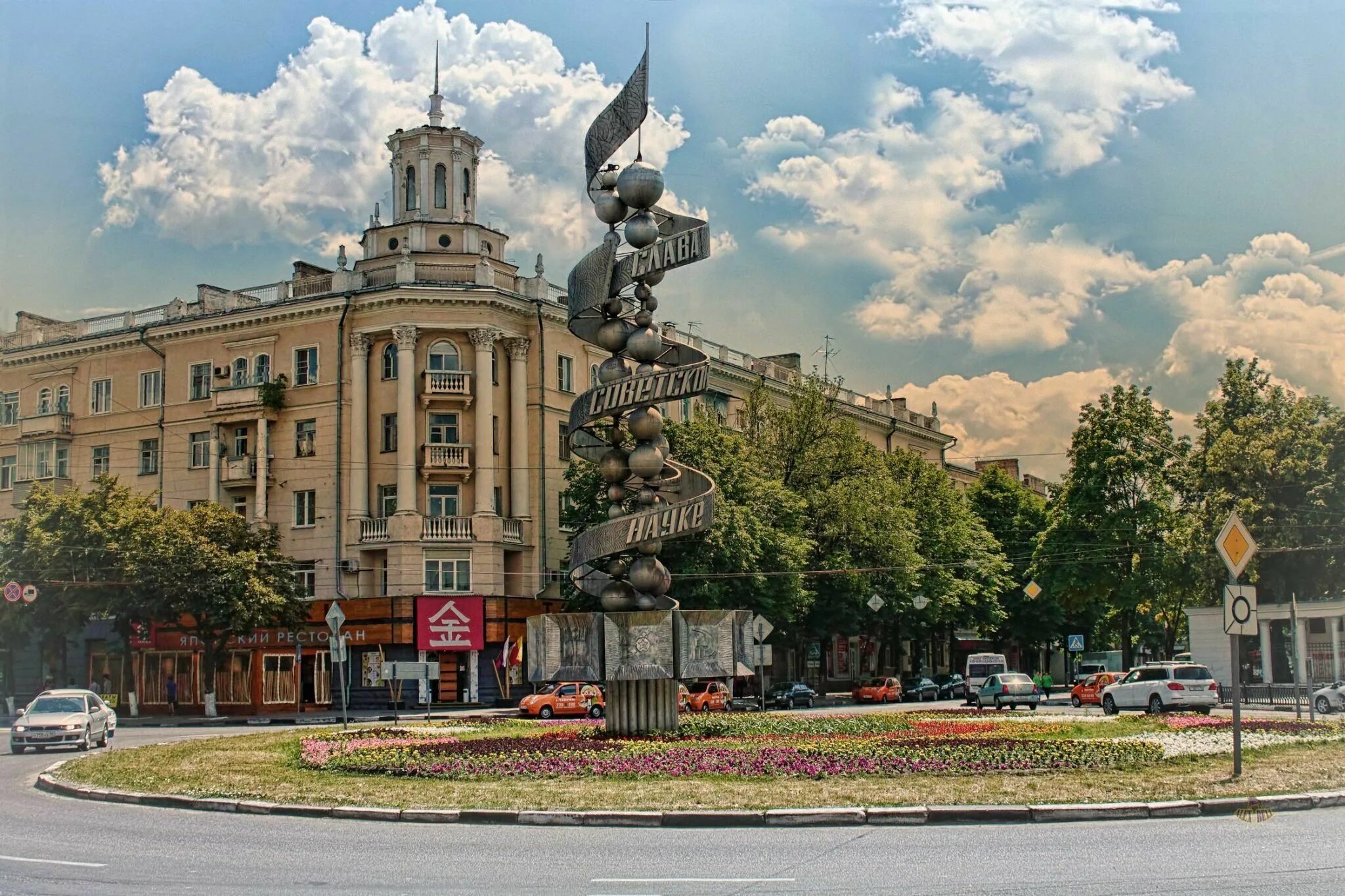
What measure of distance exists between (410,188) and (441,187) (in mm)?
1307

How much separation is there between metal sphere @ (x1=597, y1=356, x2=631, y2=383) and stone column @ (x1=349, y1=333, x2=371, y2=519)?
34.6m

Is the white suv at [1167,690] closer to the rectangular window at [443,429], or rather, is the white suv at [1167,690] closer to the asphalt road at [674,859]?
the asphalt road at [674,859]

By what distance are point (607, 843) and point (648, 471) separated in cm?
1116

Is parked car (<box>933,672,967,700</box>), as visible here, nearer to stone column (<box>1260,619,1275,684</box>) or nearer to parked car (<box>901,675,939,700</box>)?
parked car (<box>901,675,939,700</box>)

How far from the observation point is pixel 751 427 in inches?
2457

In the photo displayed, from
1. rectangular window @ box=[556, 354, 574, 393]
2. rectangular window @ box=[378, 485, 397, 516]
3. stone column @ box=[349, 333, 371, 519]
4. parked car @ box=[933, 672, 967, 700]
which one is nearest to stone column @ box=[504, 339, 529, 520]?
rectangular window @ box=[556, 354, 574, 393]

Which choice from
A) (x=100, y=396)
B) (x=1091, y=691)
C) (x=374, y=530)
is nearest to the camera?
(x=1091, y=691)

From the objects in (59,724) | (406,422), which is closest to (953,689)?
(406,422)

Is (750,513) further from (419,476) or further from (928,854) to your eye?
(928,854)

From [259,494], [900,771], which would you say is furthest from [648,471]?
[259,494]

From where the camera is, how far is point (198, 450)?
6144cm

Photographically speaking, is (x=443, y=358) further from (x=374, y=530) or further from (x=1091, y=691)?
(x=1091, y=691)

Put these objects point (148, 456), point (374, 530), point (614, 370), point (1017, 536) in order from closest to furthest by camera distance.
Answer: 1. point (614, 370)
2. point (374, 530)
3. point (148, 456)
4. point (1017, 536)

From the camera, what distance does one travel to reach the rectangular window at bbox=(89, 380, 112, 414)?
64.2 meters
